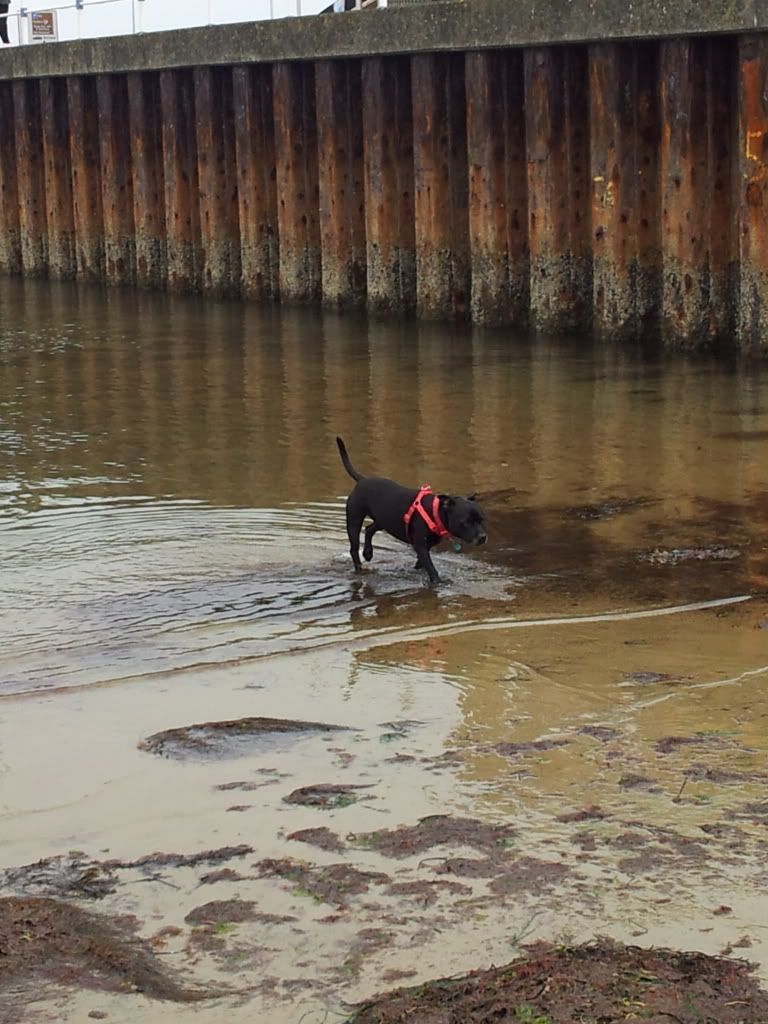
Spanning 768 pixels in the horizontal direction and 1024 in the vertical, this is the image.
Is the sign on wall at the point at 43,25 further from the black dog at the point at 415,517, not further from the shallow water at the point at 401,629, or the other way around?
the black dog at the point at 415,517

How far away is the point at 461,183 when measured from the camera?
1772 centimetres

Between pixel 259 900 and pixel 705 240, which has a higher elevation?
pixel 705 240

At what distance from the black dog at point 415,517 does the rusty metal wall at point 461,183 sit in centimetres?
652

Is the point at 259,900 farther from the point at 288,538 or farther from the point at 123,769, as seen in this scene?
the point at 288,538

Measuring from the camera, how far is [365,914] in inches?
175

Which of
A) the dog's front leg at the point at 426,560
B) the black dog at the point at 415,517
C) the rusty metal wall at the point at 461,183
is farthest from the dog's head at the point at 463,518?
the rusty metal wall at the point at 461,183

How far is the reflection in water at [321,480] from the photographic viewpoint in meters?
8.02

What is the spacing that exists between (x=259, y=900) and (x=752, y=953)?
4.05 feet

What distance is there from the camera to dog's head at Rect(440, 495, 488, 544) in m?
8.29

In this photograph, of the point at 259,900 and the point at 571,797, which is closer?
the point at 259,900

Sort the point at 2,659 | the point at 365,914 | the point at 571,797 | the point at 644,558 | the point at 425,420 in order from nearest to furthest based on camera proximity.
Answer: the point at 365,914 → the point at 571,797 → the point at 2,659 → the point at 644,558 → the point at 425,420

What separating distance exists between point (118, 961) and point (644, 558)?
4.99m

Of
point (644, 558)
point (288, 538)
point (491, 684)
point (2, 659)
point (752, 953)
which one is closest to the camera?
point (752, 953)

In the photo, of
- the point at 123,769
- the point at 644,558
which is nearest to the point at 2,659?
the point at 123,769
